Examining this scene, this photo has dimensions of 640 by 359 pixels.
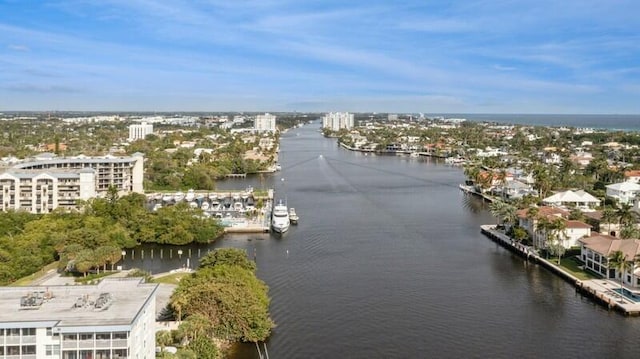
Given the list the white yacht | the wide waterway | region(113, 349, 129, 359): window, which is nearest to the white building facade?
the wide waterway

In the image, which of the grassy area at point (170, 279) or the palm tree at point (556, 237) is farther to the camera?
the palm tree at point (556, 237)

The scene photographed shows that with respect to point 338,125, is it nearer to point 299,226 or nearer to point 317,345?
point 299,226

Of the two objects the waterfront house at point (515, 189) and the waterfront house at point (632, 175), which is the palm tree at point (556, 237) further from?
the waterfront house at point (632, 175)

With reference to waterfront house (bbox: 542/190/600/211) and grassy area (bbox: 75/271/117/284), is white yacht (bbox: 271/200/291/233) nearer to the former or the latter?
grassy area (bbox: 75/271/117/284)

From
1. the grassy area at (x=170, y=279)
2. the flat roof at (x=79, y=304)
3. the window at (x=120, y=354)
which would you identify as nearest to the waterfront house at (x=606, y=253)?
the grassy area at (x=170, y=279)

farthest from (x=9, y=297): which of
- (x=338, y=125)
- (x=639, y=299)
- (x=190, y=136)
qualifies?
(x=338, y=125)
